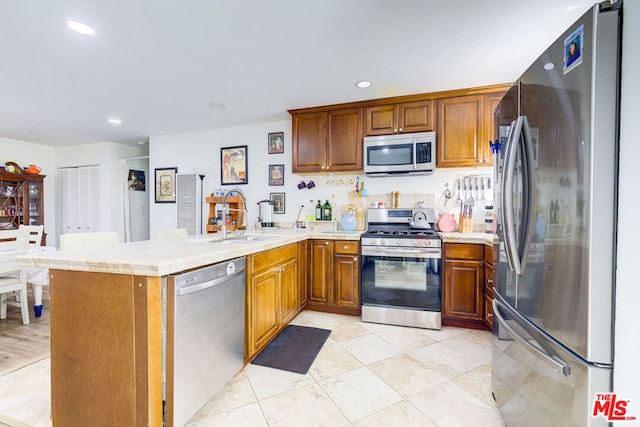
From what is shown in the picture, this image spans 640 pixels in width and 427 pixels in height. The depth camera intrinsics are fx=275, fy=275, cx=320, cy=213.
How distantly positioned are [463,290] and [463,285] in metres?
0.05

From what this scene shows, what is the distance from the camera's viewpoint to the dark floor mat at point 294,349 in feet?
6.72

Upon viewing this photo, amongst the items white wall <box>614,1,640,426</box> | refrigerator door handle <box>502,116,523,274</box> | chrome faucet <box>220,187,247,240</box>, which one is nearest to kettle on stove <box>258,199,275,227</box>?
chrome faucet <box>220,187,247,240</box>

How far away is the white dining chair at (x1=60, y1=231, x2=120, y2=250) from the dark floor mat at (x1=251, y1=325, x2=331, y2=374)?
1401 mm

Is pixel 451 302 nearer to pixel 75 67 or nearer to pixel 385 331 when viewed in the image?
pixel 385 331

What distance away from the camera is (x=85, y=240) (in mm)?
1910

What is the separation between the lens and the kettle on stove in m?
3.78

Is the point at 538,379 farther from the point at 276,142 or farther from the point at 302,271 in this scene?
the point at 276,142

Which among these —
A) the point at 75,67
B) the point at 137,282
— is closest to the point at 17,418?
the point at 137,282

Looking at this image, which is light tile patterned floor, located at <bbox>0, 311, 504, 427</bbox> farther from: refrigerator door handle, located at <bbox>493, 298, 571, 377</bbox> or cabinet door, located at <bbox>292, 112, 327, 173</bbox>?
cabinet door, located at <bbox>292, 112, 327, 173</bbox>

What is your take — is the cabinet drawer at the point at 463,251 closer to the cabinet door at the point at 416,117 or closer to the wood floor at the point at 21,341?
the cabinet door at the point at 416,117

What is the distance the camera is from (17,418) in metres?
1.52

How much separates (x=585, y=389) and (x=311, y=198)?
3121 mm

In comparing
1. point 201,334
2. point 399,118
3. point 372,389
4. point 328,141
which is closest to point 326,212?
point 328,141

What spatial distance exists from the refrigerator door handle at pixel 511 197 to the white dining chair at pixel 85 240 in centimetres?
242
